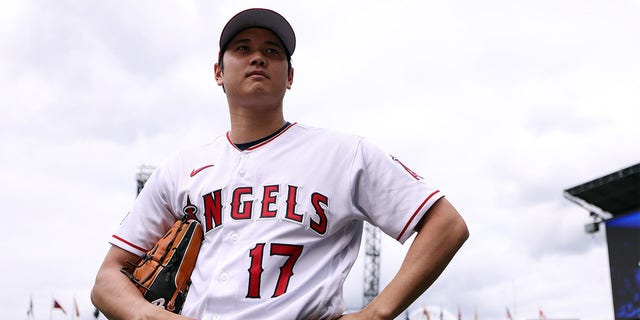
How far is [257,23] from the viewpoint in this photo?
8.27ft

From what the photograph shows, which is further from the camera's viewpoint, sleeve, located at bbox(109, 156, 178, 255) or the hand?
sleeve, located at bbox(109, 156, 178, 255)

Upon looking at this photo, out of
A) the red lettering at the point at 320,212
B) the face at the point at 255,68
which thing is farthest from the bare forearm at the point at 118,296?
the face at the point at 255,68

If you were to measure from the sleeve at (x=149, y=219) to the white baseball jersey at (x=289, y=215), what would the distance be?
0.25 feet

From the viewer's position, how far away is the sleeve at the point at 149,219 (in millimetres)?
2525

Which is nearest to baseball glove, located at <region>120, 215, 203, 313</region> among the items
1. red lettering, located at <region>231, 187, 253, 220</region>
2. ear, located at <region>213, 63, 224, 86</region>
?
red lettering, located at <region>231, 187, 253, 220</region>

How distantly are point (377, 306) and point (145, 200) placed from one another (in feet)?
3.46

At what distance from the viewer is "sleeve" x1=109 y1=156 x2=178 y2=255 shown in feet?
8.29

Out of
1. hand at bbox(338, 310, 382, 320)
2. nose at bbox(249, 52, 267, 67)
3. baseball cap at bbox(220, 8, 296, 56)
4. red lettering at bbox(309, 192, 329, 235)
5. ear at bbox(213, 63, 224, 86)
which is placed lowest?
hand at bbox(338, 310, 382, 320)

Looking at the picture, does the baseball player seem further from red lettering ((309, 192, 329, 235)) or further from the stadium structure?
the stadium structure

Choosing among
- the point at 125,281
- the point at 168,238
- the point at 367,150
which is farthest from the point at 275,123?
the point at 125,281

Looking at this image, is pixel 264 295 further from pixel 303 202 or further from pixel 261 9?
pixel 261 9

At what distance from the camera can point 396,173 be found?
7.46 ft

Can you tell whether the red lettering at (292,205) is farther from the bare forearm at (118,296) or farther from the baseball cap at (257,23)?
the baseball cap at (257,23)

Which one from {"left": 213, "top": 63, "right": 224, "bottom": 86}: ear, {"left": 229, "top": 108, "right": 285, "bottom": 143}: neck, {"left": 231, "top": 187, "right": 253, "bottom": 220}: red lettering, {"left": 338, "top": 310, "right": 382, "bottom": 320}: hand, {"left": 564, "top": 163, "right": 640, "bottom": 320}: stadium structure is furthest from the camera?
{"left": 564, "top": 163, "right": 640, "bottom": 320}: stadium structure
